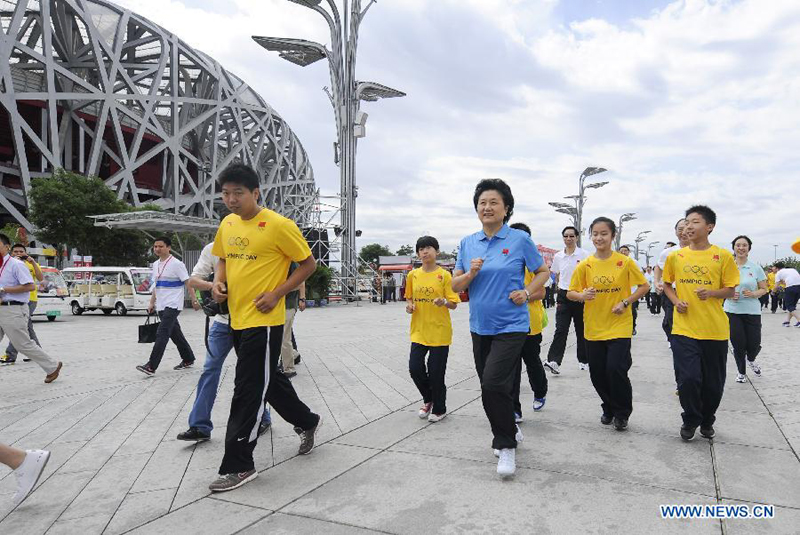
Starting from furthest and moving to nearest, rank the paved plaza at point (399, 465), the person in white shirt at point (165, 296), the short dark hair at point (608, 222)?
1. the person in white shirt at point (165, 296)
2. the short dark hair at point (608, 222)
3. the paved plaza at point (399, 465)

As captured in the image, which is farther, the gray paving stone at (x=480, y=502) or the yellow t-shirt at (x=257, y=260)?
the yellow t-shirt at (x=257, y=260)

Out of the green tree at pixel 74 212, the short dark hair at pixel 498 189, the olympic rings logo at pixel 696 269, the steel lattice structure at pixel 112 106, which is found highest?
the steel lattice structure at pixel 112 106

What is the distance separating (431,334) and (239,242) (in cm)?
196

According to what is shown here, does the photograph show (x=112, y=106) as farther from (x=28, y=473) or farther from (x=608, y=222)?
(x=608, y=222)

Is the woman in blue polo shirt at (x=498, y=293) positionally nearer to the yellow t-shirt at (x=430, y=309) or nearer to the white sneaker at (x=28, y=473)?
the yellow t-shirt at (x=430, y=309)

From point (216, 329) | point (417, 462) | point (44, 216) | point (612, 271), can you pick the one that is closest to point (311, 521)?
point (417, 462)

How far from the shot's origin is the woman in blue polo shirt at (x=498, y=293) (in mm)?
3289

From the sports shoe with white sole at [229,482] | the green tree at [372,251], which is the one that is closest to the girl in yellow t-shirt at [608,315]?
the sports shoe with white sole at [229,482]

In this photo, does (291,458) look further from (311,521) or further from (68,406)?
(68,406)

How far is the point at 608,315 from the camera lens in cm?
425

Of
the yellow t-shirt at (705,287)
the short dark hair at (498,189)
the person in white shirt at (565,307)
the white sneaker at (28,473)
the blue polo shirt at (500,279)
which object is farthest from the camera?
the person in white shirt at (565,307)

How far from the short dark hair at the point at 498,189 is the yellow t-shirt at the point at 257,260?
1.23 metres

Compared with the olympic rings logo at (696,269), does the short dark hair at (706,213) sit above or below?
above

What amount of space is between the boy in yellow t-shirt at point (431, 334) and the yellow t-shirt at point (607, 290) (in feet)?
3.51
